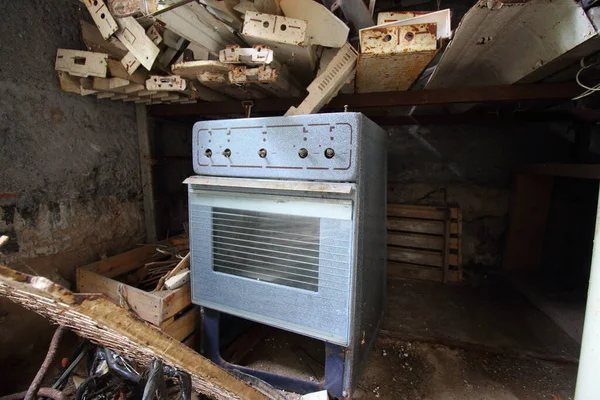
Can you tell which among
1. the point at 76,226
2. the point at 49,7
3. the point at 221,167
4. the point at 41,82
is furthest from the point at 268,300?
the point at 49,7

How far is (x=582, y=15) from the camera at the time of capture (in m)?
1.00

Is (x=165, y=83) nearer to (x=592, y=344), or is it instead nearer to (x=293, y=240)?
(x=293, y=240)

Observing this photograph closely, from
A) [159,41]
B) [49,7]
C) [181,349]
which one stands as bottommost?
[181,349]

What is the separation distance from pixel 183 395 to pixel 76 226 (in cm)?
164

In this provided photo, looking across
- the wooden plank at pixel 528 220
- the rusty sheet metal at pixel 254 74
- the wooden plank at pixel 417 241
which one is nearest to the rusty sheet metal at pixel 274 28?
the rusty sheet metal at pixel 254 74

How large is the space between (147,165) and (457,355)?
9.21 ft

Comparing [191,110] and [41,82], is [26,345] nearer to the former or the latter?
[41,82]

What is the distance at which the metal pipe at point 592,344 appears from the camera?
0.99m

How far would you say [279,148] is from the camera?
1233 mm

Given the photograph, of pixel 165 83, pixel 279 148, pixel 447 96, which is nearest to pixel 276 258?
pixel 279 148

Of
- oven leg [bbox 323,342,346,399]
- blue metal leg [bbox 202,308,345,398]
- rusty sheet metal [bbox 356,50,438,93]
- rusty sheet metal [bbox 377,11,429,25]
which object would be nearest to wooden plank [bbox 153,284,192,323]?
blue metal leg [bbox 202,308,345,398]

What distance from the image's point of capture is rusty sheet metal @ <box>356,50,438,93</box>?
4.15 ft

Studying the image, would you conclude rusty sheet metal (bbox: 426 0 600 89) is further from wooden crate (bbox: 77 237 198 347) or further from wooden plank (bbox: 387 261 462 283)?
wooden crate (bbox: 77 237 198 347)

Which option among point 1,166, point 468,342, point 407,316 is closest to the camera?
point 1,166
